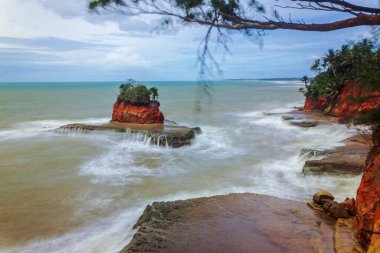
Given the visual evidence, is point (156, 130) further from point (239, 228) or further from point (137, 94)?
point (239, 228)

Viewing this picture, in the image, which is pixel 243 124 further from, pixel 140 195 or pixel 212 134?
pixel 140 195

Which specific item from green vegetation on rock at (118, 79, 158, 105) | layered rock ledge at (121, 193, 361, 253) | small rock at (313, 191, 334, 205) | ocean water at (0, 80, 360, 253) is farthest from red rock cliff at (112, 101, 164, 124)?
small rock at (313, 191, 334, 205)

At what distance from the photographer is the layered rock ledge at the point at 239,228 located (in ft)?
19.3

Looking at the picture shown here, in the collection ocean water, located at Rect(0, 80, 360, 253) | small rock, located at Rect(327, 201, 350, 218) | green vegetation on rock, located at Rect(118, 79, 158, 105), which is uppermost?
green vegetation on rock, located at Rect(118, 79, 158, 105)

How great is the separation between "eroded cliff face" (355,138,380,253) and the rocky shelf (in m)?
11.7

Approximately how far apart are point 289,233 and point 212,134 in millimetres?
15396

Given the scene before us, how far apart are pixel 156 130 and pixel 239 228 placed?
12559 mm

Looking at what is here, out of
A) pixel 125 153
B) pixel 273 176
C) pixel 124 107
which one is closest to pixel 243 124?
pixel 124 107

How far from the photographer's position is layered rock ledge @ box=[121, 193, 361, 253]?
588 centimetres

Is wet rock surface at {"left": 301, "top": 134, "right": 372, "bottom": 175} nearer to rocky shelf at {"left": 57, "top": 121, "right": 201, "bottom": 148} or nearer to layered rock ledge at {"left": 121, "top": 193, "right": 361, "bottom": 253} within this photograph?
layered rock ledge at {"left": 121, "top": 193, "right": 361, "bottom": 253}

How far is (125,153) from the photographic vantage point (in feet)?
53.2

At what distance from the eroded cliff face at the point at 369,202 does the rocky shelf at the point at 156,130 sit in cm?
1174

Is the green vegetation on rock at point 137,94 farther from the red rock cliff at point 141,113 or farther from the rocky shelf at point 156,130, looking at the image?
the rocky shelf at point 156,130

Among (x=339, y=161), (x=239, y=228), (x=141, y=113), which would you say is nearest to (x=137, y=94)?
(x=141, y=113)
